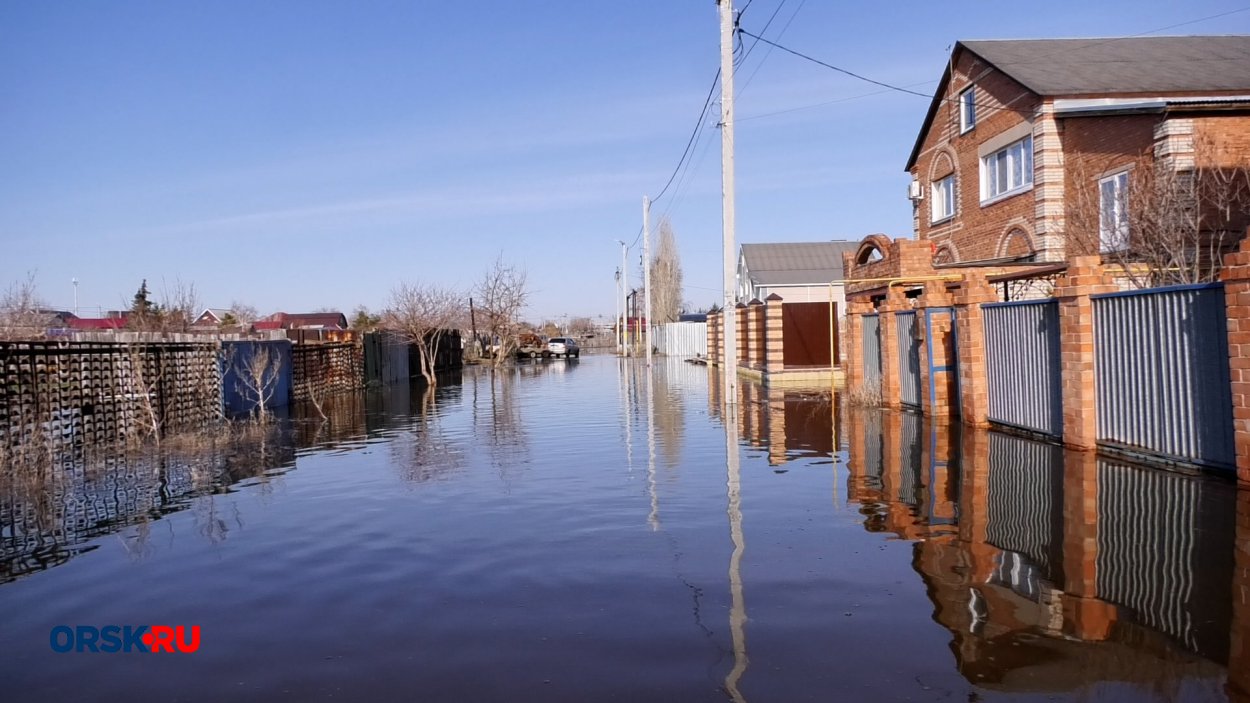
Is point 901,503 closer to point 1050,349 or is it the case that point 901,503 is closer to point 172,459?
point 1050,349

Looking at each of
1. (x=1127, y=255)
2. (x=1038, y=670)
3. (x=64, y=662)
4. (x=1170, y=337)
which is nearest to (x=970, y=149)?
(x=1127, y=255)

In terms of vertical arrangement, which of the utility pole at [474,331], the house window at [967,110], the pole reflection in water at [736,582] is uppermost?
the house window at [967,110]

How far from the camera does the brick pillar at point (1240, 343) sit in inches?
299

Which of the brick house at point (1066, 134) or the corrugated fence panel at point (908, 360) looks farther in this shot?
the brick house at point (1066, 134)

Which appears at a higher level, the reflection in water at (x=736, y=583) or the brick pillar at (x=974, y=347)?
the brick pillar at (x=974, y=347)

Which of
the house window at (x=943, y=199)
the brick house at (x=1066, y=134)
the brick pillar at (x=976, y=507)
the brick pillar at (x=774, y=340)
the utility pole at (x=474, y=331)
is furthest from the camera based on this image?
the utility pole at (x=474, y=331)

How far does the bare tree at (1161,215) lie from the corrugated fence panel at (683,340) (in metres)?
33.0

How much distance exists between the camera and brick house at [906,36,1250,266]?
684 inches

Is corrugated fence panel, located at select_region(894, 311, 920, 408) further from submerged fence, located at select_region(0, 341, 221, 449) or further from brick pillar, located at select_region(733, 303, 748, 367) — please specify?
brick pillar, located at select_region(733, 303, 748, 367)

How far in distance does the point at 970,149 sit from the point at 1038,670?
2165 cm

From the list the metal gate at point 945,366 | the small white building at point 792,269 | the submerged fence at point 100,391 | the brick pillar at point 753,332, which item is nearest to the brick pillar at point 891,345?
the metal gate at point 945,366

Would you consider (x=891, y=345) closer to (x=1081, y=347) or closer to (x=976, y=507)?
(x=1081, y=347)

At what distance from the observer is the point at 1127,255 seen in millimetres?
14477

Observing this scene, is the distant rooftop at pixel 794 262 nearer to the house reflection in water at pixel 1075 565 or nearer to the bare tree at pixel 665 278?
the bare tree at pixel 665 278
